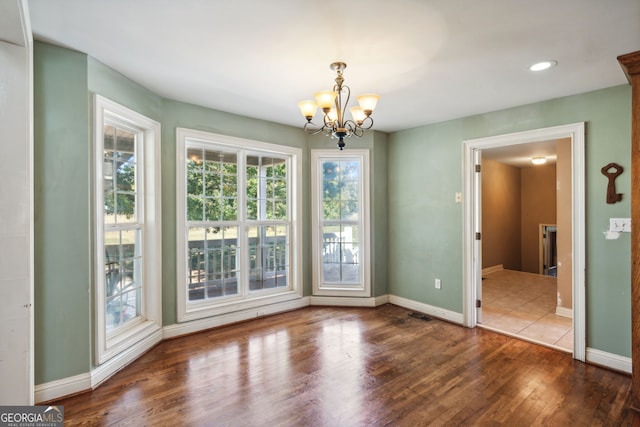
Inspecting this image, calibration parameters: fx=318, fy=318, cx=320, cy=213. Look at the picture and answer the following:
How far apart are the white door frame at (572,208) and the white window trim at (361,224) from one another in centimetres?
128

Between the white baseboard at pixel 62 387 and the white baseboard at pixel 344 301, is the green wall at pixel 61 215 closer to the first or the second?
the white baseboard at pixel 62 387

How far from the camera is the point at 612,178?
279 cm

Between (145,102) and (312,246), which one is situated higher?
(145,102)

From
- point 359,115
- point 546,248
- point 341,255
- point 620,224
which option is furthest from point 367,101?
point 546,248

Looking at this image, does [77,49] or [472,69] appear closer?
[77,49]

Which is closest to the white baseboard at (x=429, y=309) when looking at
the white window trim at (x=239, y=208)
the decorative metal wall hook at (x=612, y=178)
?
the white window trim at (x=239, y=208)

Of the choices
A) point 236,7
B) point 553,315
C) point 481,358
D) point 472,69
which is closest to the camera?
point 236,7

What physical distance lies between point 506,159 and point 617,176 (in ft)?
14.3

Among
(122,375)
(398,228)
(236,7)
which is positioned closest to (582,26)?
(236,7)

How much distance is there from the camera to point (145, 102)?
3.06 meters

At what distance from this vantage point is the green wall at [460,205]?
279 cm

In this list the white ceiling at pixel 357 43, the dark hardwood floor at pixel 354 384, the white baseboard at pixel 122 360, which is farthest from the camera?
the white baseboard at pixel 122 360

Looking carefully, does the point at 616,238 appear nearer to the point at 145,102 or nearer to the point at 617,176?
the point at 617,176

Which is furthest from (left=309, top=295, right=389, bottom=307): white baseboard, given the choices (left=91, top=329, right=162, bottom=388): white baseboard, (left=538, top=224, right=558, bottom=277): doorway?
(left=538, top=224, right=558, bottom=277): doorway
